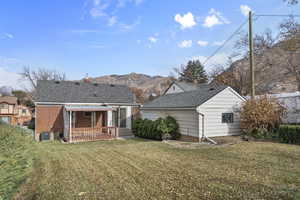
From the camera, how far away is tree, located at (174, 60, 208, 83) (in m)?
47.3

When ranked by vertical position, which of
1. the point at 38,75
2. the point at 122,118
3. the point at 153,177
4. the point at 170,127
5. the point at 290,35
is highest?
the point at 38,75

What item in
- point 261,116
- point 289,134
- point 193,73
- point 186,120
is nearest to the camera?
point 289,134

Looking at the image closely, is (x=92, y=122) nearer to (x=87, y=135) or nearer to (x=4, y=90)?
(x=87, y=135)

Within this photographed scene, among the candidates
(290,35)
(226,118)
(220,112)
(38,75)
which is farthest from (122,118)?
(38,75)

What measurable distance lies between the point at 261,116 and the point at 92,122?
1482 centimetres

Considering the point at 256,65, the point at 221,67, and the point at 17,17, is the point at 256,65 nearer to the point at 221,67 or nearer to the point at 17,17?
the point at 221,67

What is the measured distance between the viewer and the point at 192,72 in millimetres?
47531

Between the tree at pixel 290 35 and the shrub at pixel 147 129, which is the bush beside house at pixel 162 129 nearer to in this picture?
the shrub at pixel 147 129

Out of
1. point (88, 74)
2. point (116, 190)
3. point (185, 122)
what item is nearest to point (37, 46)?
point (88, 74)

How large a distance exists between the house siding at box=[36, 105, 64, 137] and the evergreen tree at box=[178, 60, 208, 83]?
35993 millimetres

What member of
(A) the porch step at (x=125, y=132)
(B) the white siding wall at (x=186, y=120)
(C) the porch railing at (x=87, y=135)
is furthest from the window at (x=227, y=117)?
(A) the porch step at (x=125, y=132)

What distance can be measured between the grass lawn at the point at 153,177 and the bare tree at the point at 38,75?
123ft

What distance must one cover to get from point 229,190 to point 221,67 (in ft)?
105

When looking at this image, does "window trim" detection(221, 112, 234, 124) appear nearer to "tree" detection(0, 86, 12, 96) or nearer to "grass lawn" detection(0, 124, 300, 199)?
"grass lawn" detection(0, 124, 300, 199)
